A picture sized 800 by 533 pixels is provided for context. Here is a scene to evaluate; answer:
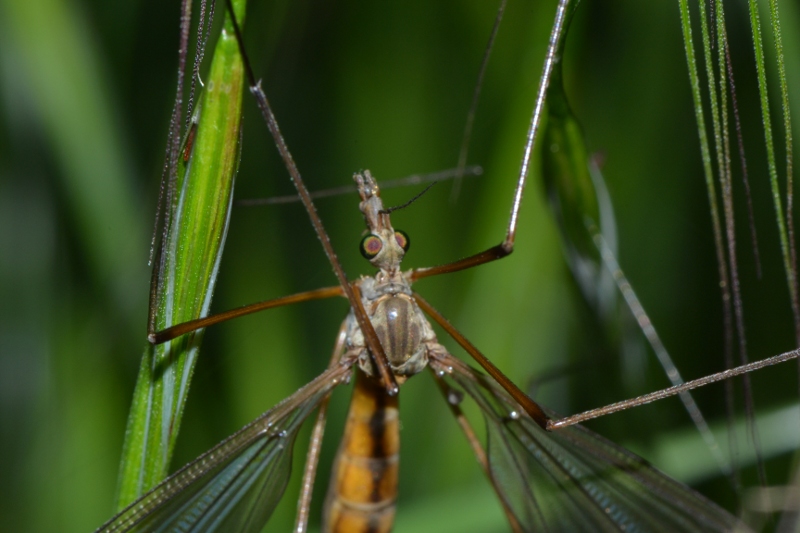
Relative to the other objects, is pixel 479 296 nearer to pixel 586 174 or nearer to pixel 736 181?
pixel 586 174

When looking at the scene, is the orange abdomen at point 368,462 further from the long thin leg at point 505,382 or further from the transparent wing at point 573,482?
the long thin leg at point 505,382

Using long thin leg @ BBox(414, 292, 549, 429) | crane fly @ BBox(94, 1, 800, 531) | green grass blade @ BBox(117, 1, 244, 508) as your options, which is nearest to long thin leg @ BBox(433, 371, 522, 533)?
crane fly @ BBox(94, 1, 800, 531)

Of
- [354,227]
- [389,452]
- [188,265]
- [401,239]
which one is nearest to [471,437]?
[389,452]

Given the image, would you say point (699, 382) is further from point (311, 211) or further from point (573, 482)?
point (311, 211)

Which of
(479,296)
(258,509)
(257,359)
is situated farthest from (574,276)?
(258,509)

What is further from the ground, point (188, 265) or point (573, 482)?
point (188, 265)

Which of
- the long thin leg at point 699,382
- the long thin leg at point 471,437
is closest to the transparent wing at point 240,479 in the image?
the long thin leg at point 471,437
